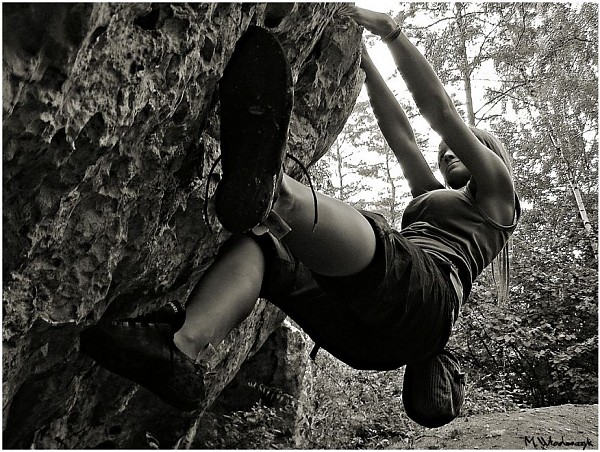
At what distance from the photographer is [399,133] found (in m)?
3.93

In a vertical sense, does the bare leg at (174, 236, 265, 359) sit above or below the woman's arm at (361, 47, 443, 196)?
below

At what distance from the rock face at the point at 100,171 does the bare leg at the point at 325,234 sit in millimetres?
687

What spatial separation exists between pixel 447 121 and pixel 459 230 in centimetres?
60

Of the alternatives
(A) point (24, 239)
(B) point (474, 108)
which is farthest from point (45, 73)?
(B) point (474, 108)

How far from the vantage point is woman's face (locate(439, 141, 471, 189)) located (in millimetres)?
3602

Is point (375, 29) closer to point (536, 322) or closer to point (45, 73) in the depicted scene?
point (45, 73)

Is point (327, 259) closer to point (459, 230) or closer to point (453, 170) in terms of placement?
point (459, 230)

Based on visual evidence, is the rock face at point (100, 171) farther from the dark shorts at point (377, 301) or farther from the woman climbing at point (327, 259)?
the dark shorts at point (377, 301)

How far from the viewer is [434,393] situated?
3.07 meters

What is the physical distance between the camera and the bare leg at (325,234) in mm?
2117

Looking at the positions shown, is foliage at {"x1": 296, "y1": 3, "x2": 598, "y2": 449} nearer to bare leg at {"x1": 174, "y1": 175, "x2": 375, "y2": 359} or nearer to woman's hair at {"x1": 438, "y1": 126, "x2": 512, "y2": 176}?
woman's hair at {"x1": 438, "y1": 126, "x2": 512, "y2": 176}

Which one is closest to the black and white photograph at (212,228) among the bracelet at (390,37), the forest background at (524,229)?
the bracelet at (390,37)

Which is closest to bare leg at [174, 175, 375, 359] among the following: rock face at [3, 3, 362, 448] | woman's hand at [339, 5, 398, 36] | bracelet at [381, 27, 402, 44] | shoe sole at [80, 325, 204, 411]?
shoe sole at [80, 325, 204, 411]

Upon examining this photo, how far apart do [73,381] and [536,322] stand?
732cm
